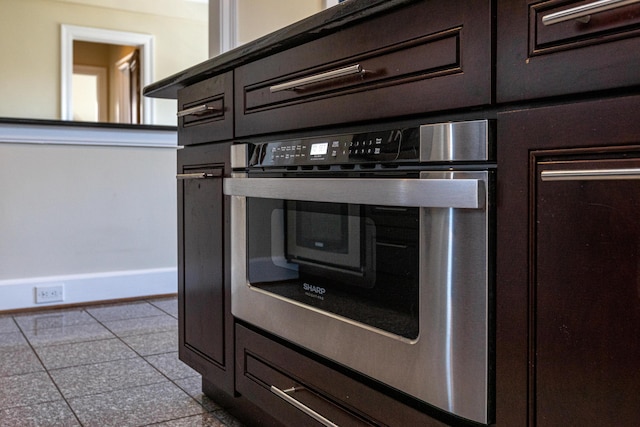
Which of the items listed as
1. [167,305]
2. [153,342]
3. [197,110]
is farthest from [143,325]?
[197,110]

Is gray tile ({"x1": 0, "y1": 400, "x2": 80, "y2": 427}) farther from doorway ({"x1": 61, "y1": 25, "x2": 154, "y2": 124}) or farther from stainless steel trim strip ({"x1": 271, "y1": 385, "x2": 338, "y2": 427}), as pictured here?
doorway ({"x1": 61, "y1": 25, "x2": 154, "y2": 124})

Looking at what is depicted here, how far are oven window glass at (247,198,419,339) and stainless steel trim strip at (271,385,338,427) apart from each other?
0.21 m

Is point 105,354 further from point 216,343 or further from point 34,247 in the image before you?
point 34,247

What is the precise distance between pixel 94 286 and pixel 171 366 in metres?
1.32

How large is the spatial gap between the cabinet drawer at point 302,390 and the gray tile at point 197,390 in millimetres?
328

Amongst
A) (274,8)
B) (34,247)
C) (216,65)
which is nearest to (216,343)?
(216,65)

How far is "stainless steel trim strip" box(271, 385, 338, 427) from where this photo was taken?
1199mm

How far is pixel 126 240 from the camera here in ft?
11.3

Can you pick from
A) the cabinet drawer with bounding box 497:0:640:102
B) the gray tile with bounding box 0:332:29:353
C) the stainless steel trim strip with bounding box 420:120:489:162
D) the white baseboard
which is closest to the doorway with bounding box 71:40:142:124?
the white baseboard

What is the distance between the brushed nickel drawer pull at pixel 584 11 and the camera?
0.66 metres

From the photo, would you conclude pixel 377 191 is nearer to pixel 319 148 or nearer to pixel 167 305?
pixel 319 148

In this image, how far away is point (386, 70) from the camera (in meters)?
1.01

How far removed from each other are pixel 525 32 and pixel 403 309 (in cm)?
47

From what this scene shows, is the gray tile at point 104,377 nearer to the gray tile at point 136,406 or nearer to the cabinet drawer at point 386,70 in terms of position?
the gray tile at point 136,406
